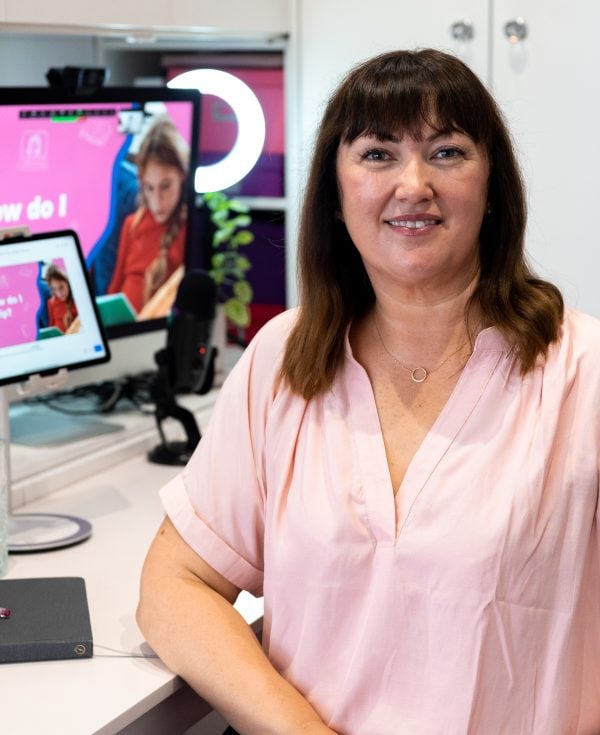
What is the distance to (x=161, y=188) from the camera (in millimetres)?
2512

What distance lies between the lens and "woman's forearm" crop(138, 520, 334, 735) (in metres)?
1.37

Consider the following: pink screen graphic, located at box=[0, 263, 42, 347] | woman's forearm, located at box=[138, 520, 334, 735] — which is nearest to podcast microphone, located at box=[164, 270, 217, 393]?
pink screen graphic, located at box=[0, 263, 42, 347]

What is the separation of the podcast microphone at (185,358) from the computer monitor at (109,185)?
0.21m

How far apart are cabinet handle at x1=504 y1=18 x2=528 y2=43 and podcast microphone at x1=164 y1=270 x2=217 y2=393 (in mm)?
739

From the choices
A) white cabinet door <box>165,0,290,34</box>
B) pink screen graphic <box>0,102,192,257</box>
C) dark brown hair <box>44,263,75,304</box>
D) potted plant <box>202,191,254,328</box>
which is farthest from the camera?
potted plant <box>202,191,254,328</box>

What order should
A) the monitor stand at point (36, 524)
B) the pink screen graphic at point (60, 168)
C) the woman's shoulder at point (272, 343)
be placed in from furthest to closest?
the pink screen graphic at point (60, 168) → the monitor stand at point (36, 524) → the woman's shoulder at point (272, 343)

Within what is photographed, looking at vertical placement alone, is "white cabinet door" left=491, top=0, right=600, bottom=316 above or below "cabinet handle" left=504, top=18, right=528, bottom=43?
below

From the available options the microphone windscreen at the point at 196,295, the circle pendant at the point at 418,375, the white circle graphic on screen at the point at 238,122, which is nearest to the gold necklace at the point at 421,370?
the circle pendant at the point at 418,375

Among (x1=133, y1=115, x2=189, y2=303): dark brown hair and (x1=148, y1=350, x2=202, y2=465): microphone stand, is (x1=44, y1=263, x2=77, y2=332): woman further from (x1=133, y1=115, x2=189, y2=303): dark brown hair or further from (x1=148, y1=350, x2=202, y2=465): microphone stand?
(x1=133, y1=115, x2=189, y2=303): dark brown hair

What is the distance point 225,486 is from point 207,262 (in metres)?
1.38

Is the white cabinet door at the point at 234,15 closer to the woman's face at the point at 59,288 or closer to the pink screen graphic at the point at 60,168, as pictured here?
the pink screen graphic at the point at 60,168

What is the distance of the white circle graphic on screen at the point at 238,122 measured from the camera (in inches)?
105

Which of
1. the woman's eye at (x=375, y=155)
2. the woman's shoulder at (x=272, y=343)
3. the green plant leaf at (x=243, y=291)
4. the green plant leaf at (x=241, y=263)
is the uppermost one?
the woman's eye at (x=375, y=155)

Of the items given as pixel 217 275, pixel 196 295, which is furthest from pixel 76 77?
pixel 217 275
